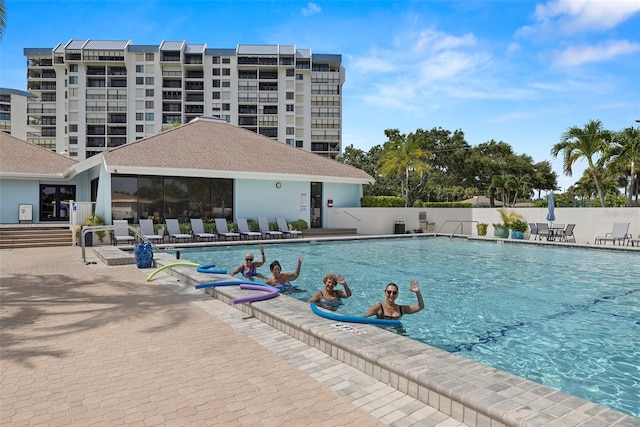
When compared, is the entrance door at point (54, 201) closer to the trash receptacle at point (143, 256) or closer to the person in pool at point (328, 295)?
the trash receptacle at point (143, 256)

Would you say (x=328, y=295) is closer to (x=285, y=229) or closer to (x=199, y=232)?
(x=199, y=232)

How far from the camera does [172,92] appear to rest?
243ft

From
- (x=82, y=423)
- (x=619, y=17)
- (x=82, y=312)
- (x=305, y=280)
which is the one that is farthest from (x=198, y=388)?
(x=619, y=17)

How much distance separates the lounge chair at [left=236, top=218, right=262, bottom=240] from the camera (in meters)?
20.2

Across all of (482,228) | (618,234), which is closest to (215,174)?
(482,228)

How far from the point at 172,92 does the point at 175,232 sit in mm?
62683

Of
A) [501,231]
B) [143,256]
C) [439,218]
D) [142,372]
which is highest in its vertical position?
[439,218]

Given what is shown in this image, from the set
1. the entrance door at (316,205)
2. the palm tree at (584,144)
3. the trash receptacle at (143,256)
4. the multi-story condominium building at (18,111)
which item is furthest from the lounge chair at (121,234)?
the multi-story condominium building at (18,111)

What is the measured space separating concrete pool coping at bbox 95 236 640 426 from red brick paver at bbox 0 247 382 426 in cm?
56

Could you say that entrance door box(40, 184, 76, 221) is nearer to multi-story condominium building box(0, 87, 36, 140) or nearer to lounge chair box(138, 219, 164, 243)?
lounge chair box(138, 219, 164, 243)

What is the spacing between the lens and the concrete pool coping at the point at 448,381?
3070 mm

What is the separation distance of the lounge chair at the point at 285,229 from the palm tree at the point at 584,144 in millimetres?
18105

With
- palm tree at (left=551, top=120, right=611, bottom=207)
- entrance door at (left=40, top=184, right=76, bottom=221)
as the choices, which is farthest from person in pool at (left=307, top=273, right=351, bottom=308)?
palm tree at (left=551, top=120, right=611, bottom=207)

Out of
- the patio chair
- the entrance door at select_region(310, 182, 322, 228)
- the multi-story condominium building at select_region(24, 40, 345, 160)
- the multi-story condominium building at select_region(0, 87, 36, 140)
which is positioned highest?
the multi-story condominium building at select_region(24, 40, 345, 160)
